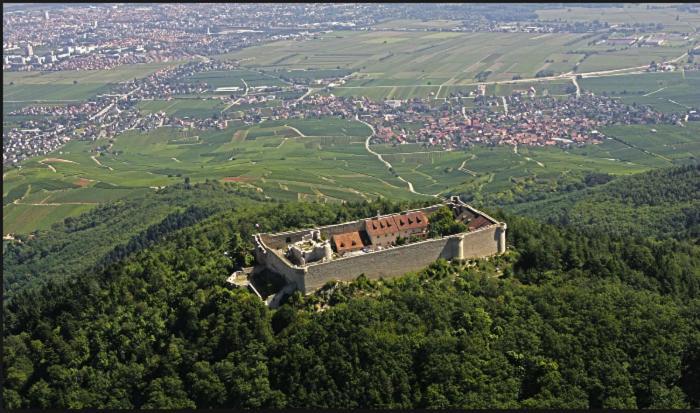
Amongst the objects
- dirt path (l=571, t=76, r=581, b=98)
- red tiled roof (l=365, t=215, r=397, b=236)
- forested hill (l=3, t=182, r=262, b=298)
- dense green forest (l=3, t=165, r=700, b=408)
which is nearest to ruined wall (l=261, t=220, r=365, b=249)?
red tiled roof (l=365, t=215, r=397, b=236)

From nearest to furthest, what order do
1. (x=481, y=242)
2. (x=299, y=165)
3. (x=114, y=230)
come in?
(x=481, y=242) → (x=114, y=230) → (x=299, y=165)

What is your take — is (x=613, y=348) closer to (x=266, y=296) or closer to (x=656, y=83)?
(x=266, y=296)

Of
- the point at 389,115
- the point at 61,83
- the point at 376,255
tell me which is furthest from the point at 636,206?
the point at 61,83

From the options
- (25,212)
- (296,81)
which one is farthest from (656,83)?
(25,212)

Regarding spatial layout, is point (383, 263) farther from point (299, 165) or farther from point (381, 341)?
point (299, 165)

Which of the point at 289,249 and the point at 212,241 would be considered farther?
the point at 212,241

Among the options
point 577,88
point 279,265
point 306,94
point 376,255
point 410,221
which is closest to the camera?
point 376,255

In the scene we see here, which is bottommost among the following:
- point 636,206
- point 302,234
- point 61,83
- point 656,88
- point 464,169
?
point 464,169
